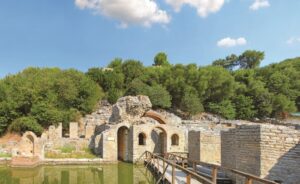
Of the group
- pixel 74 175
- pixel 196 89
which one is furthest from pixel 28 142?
pixel 196 89

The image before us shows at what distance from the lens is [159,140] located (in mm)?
25516

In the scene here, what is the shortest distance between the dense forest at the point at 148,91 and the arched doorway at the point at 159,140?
12016 mm

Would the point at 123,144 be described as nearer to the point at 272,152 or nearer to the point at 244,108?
the point at 272,152

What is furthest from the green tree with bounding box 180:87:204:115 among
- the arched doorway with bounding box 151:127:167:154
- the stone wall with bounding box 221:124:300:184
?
the stone wall with bounding box 221:124:300:184

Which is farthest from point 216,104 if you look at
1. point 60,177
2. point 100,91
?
point 60,177

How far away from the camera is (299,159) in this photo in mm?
8688

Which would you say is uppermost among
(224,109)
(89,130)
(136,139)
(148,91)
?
(148,91)

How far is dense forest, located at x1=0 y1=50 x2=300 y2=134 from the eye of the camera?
3291cm

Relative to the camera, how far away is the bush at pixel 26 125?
30592mm

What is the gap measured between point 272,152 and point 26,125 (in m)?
26.4

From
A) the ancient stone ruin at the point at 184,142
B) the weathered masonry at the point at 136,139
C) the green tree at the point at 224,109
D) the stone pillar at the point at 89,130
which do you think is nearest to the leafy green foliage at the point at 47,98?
the ancient stone ruin at the point at 184,142

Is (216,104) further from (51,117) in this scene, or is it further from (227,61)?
(227,61)

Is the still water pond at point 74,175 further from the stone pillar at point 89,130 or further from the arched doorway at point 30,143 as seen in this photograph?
the stone pillar at point 89,130

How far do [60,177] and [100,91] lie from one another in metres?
27.0
